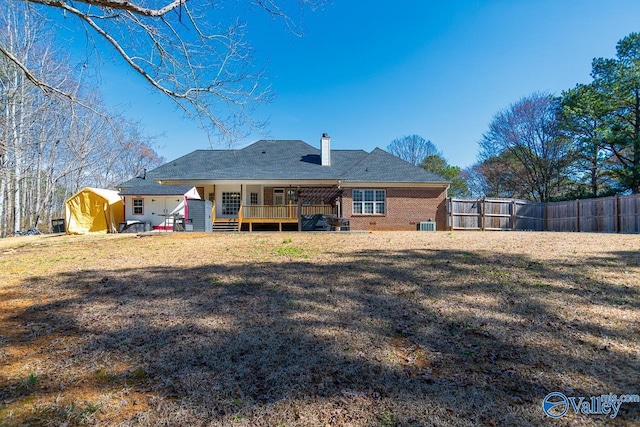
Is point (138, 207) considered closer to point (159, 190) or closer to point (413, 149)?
point (159, 190)

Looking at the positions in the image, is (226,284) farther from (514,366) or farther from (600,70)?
(600,70)

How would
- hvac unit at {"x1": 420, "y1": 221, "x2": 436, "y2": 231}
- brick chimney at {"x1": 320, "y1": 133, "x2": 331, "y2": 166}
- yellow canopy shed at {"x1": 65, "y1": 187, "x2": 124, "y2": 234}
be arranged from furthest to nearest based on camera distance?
brick chimney at {"x1": 320, "y1": 133, "x2": 331, "y2": 166} < hvac unit at {"x1": 420, "y1": 221, "x2": 436, "y2": 231} < yellow canopy shed at {"x1": 65, "y1": 187, "x2": 124, "y2": 234}

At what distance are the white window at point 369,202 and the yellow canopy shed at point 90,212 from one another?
45.4ft

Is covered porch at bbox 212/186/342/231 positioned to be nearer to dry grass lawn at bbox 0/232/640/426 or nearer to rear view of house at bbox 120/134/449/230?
rear view of house at bbox 120/134/449/230

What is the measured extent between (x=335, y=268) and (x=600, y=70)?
2705 centimetres

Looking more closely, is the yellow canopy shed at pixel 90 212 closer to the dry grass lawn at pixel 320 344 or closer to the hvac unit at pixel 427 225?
the dry grass lawn at pixel 320 344

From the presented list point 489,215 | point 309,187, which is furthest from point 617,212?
point 309,187

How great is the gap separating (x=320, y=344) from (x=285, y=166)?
17665 mm

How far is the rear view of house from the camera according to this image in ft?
59.1

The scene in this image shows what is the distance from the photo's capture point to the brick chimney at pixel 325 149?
65.4 feet

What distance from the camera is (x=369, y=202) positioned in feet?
63.3

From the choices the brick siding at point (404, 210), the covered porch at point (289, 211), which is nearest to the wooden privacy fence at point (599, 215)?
the brick siding at point (404, 210)

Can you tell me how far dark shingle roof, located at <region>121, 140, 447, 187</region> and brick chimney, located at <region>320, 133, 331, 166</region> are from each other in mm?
405

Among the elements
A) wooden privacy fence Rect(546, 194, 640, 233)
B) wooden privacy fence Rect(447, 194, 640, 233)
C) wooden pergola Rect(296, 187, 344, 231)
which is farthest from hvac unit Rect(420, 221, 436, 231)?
wooden privacy fence Rect(546, 194, 640, 233)
